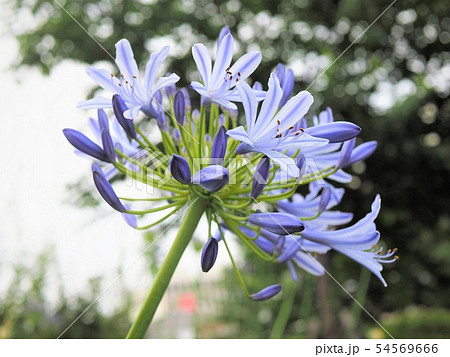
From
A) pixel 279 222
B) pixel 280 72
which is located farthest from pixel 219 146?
pixel 280 72

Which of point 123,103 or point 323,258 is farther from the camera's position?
point 323,258

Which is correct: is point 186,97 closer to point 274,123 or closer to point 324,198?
point 274,123

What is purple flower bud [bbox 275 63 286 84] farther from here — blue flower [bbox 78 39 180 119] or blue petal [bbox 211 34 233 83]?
blue flower [bbox 78 39 180 119]

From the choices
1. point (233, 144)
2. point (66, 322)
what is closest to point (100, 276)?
point (66, 322)

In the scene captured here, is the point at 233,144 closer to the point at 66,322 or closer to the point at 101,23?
the point at 66,322

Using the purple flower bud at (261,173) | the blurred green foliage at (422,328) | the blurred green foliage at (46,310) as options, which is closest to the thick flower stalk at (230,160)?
the purple flower bud at (261,173)

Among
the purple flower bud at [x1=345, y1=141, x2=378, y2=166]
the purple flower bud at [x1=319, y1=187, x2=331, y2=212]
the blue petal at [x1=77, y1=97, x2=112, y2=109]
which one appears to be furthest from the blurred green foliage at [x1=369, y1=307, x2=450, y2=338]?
the blue petal at [x1=77, y1=97, x2=112, y2=109]

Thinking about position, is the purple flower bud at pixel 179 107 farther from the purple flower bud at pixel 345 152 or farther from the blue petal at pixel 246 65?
the purple flower bud at pixel 345 152
